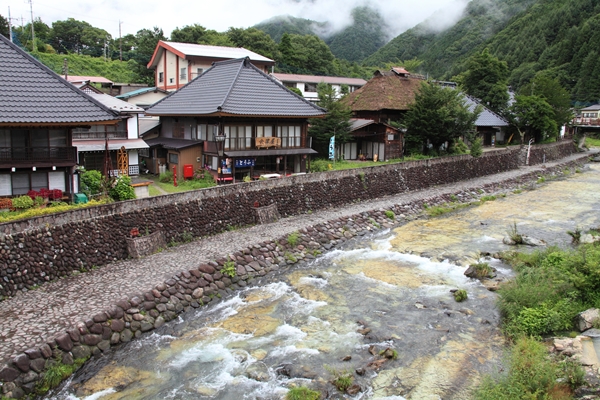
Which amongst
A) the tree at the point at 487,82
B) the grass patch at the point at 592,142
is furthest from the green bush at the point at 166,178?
the grass patch at the point at 592,142

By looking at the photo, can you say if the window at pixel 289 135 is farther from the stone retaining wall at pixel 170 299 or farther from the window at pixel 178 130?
the stone retaining wall at pixel 170 299

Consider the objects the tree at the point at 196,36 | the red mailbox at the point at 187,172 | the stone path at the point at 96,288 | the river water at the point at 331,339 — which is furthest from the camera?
the tree at the point at 196,36

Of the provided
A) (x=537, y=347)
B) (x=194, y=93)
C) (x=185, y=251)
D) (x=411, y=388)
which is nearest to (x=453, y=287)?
(x=537, y=347)

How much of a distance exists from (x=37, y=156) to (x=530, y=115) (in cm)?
4350

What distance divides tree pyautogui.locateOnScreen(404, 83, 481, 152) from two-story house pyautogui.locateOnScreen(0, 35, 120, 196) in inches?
925

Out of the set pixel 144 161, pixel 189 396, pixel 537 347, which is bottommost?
pixel 189 396

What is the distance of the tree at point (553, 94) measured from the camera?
50344 millimetres

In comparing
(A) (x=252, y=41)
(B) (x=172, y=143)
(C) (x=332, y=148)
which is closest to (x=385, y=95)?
(C) (x=332, y=148)

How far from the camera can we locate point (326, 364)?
455 inches

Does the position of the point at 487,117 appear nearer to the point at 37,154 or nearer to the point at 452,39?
the point at 37,154

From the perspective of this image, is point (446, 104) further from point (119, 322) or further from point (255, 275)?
point (119, 322)

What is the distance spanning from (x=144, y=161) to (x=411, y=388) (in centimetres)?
2479

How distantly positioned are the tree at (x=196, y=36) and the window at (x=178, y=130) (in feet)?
94.5

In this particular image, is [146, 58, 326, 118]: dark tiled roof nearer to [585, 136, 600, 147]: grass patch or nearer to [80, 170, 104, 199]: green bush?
[80, 170, 104, 199]: green bush
